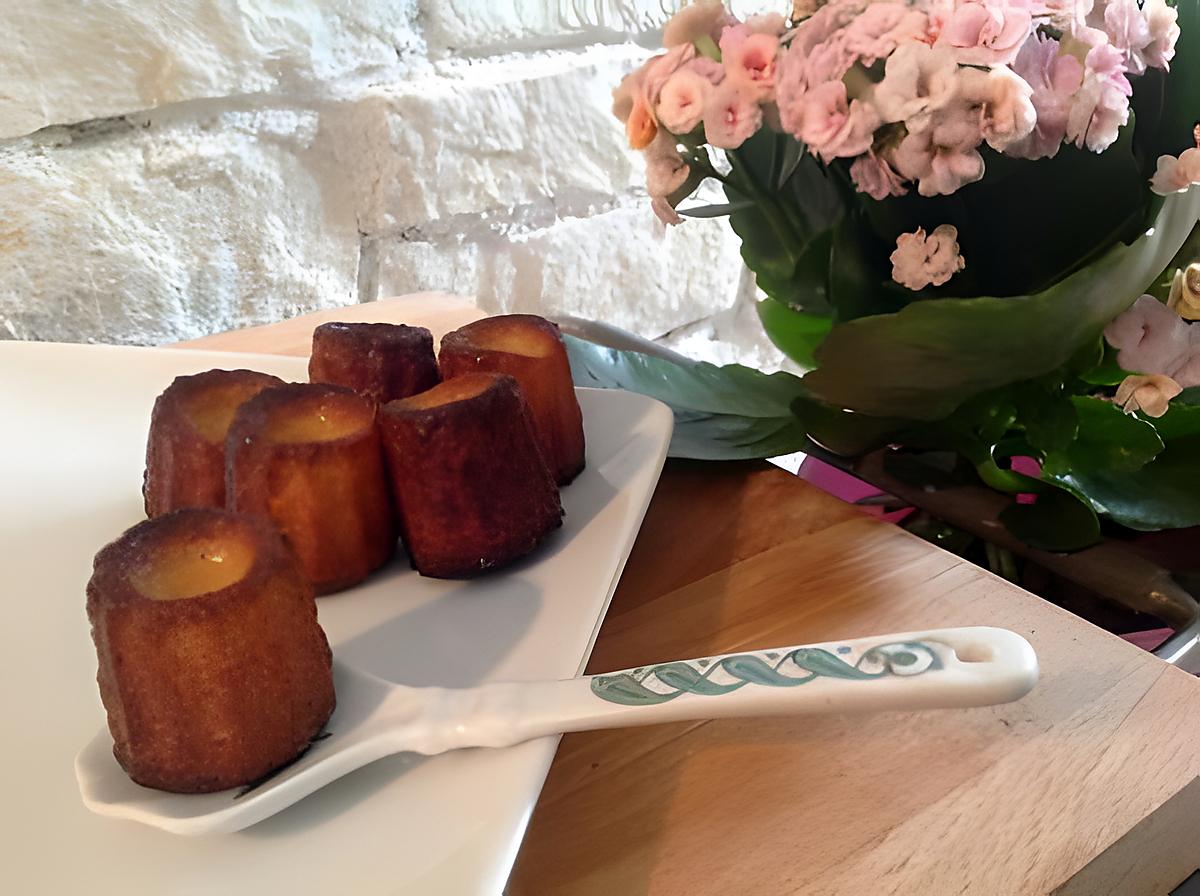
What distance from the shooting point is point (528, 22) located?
33.5 inches

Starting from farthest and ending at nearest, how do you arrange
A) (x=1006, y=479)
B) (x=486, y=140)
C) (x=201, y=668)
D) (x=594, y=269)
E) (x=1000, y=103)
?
(x=594, y=269)
(x=486, y=140)
(x=1006, y=479)
(x=1000, y=103)
(x=201, y=668)

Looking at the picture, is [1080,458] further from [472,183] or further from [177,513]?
[472,183]

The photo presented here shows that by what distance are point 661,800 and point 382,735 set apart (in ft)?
0.27

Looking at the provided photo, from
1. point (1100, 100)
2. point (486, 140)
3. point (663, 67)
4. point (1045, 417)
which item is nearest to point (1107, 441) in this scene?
point (1045, 417)

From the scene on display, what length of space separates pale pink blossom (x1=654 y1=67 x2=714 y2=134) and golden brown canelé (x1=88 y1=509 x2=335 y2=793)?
25 centimetres

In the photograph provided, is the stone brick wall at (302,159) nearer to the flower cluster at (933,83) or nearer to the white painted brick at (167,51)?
the white painted brick at (167,51)

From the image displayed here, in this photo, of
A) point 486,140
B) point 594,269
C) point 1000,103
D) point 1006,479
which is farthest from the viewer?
point 594,269

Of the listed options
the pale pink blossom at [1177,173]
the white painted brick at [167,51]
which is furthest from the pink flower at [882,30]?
the white painted brick at [167,51]

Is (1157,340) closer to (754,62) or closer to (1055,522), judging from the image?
(1055,522)

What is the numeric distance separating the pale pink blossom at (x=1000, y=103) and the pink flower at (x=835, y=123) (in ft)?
0.11

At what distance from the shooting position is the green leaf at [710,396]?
0.48 m

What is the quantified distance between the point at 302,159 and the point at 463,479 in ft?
1.55

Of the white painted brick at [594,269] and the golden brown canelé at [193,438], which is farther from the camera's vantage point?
the white painted brick at [594,269]

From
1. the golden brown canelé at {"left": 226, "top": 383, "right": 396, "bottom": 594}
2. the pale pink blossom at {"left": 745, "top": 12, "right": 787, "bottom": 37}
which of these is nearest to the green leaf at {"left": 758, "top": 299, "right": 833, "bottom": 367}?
the pale pink blossom at {"left": 745, "top": 12, "right": 787, "bottom": 37}
